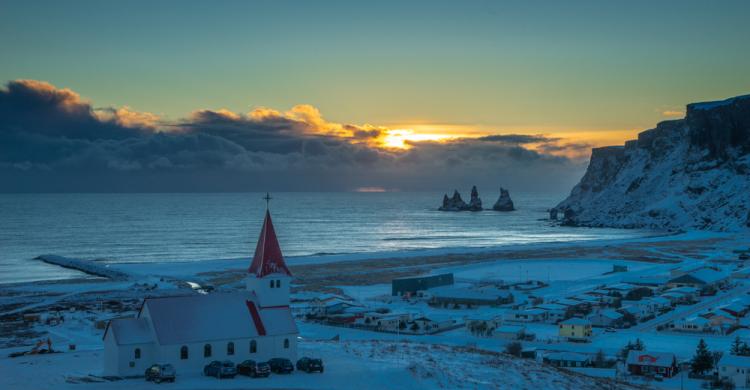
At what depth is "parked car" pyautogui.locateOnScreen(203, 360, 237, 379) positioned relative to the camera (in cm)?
3078

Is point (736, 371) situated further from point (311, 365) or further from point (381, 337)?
point (311, 365)

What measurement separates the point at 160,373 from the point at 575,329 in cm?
3277

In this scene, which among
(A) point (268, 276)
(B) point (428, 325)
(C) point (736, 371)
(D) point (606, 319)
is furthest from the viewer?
(D) point (606, 319)

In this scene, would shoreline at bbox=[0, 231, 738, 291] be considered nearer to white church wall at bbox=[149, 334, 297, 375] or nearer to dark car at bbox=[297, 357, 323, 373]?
white church wall at bbox=[149, 334, 297, 375]

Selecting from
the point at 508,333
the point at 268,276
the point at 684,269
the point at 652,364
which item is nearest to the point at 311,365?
the point at 268,276

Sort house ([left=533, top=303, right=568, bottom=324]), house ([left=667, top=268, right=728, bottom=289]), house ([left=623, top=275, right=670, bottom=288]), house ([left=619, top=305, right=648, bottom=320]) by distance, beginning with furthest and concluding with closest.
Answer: house ([left=623, top=275, right=670, bottom=288]), house ([left=667, top=268, right=728, bottom=289]), house ([left=619, top=305, right=648, bottom=320]), house ([left=533, top=303, right=568, bottom=324])

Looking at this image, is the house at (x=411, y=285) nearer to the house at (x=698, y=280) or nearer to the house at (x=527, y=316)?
the house at (x=527, y=316)

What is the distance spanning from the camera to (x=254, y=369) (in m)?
31.2

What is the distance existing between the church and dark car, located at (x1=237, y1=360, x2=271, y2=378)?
1477mm

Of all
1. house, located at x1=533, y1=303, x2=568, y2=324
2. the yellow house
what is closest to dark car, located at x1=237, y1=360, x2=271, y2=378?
the yellow house

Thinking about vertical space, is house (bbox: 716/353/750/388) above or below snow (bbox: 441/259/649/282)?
below

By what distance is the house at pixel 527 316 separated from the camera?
6109 centimetres

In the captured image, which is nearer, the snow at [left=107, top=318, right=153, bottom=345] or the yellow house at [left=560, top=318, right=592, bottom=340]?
the snow at [left=107, top=318, right=153, bottom=345]

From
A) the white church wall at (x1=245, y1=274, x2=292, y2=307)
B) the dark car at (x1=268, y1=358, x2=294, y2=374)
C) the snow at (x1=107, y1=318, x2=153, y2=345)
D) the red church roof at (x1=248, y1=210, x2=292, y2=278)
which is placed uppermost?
the red church roof at (x1=248, y1=210, x2=292, y2=278)
